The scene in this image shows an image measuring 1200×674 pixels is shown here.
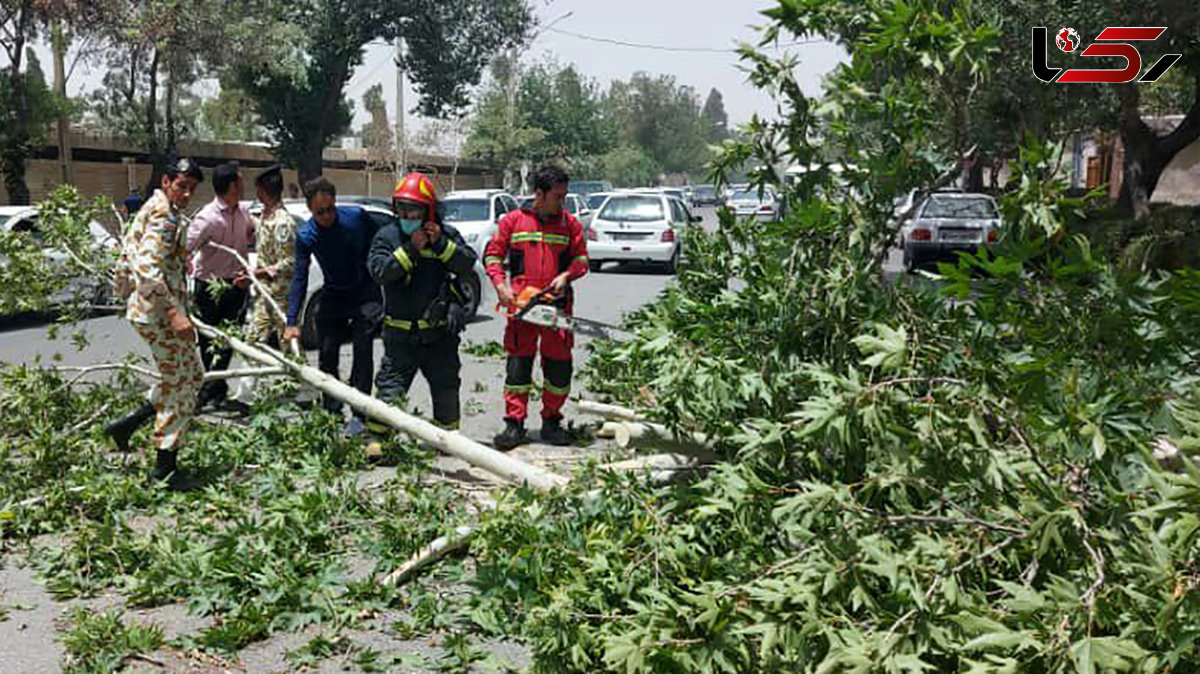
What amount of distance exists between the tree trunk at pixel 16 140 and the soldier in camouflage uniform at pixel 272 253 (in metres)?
19.7

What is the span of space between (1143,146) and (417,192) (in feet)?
59.5

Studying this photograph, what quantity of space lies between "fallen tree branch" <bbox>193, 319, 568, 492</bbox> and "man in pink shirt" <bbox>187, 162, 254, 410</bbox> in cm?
36

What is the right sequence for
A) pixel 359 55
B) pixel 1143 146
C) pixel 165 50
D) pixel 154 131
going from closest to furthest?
pixel 1143 146 → pixel 165 50 → pixel 154 131 → pixel 359 55

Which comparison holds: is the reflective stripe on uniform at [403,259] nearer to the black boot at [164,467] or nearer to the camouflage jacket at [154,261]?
the camouflage jacket at [154,261]

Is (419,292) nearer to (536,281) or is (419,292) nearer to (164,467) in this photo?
(536,281)

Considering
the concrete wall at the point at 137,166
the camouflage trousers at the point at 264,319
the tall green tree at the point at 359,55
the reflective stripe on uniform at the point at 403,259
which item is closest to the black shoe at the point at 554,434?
the reflective stripe on uniform at the point at 403,259

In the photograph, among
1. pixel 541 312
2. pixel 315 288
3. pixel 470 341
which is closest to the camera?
pixel 541 312

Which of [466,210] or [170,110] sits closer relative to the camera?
[466,210]

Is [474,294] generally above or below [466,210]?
below

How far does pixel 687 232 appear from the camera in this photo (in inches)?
247

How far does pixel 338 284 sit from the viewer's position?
6836 mm

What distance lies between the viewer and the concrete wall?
30.1 m

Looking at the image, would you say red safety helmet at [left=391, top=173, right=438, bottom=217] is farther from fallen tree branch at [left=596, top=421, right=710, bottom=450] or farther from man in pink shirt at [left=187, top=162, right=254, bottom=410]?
fallen tree branch at [left=596, top=421, right=710, bottom=450]

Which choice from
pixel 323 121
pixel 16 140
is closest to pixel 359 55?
pixel 323 121
